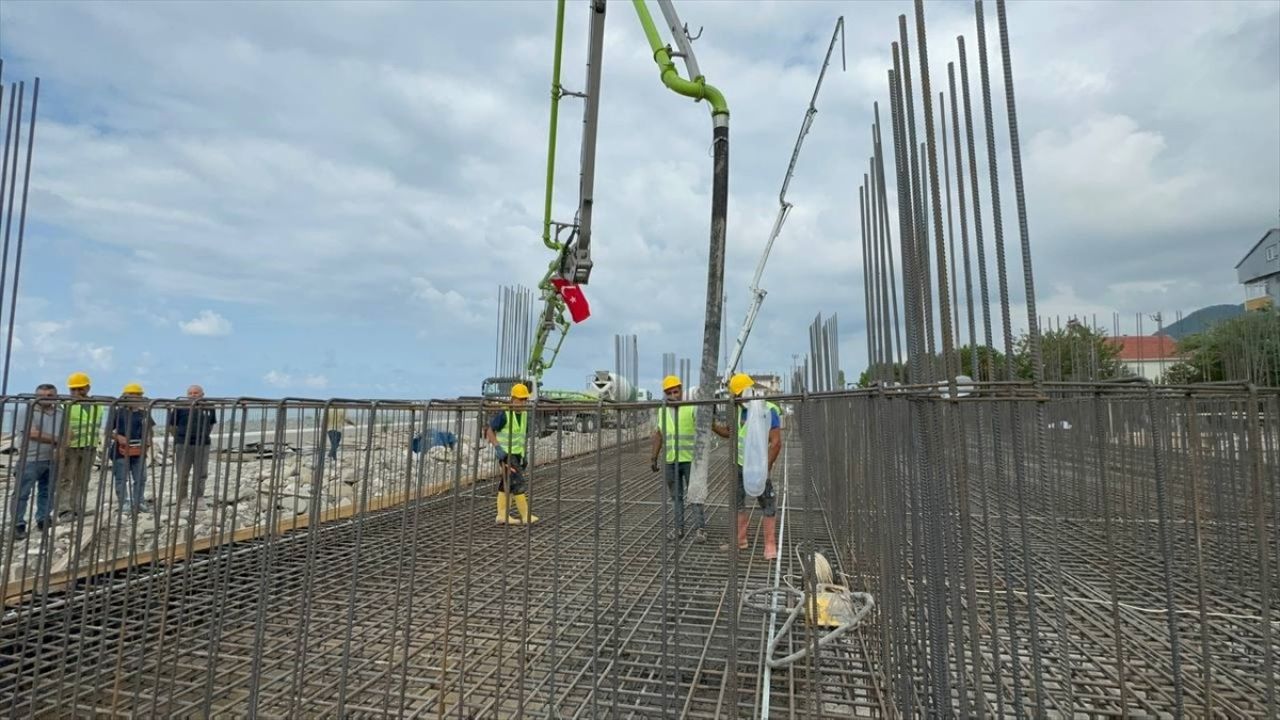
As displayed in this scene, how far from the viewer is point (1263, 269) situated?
113ft

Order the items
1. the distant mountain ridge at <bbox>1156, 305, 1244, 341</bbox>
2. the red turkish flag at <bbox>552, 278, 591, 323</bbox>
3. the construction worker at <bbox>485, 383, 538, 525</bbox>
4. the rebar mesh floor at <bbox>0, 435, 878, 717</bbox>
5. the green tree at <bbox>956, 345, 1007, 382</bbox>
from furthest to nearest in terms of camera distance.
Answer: the distant mountain ridge at <bbox>1156, 305, 1244, 341</bbox> → the red turkish flag at <bbox>552, 278, 591, 323</bbox> → the construction worker at <bbox>485, 383, 538, 525</bbox> → the green tree at <bbox>956, 345, 1007, 382</bbox> → the rebar mesh floor at <bbox>0, 435, 878, 717</bbox>

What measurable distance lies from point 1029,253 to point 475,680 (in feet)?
12.8

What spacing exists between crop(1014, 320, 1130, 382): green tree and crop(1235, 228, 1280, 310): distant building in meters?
15.6

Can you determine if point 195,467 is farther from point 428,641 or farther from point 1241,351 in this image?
point 1241,351

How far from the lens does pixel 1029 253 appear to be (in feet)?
12.3

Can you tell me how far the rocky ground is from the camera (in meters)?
3.41

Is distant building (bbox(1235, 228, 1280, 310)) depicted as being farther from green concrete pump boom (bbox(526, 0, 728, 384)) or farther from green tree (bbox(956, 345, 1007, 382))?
green concrete pump boom (bbox(526, 0, 728, 384))

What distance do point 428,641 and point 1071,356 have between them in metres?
15.3

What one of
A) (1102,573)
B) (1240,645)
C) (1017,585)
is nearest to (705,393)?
(1017,585)

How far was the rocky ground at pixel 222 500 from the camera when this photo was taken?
3.41m

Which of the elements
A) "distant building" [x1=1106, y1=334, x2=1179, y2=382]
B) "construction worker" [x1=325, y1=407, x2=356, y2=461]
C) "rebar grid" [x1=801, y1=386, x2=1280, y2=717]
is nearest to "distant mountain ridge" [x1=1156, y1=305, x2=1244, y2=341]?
"distant building" [x1=1106, y1=334, x2=1179, y2=382]

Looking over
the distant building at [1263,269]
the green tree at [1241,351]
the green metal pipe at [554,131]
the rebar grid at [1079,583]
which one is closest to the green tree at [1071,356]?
the green tree at [1241,351]

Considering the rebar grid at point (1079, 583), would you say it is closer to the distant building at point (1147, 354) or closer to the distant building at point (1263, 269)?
the distant building at point (1147, 354)

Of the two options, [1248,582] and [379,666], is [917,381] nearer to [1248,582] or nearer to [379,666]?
[1248,582]
